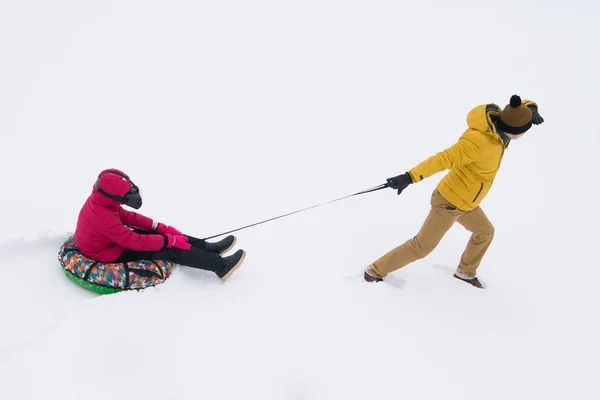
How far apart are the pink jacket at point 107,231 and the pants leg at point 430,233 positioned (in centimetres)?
191

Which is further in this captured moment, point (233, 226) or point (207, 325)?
point (233, 226)

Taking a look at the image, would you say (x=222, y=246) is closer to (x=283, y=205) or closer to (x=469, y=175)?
(x=283, y=205)

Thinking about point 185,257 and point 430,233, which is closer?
point 185,257

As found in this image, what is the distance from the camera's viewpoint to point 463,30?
12.4 meters

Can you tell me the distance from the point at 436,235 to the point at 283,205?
196 cm

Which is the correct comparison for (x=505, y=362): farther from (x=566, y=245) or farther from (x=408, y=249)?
(x=566, y=245)

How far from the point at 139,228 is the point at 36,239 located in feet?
2.94

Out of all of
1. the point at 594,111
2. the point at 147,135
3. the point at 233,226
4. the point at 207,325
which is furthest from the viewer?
the point at 594,111

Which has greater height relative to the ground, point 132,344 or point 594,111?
point 594,111

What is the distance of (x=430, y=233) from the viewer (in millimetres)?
3541

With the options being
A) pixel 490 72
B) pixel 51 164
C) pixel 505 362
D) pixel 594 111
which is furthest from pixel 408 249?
pixel 490 72

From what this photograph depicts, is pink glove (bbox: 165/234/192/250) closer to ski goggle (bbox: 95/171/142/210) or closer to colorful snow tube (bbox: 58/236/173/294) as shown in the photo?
colorful snow tube (bbox: 58/236/173/294)

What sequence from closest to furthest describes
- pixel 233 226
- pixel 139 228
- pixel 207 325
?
pixel 207 325 → pixel 139 228 → pixel 233 226

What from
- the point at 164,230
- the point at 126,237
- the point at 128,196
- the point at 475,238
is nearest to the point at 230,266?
the point at 164,230
